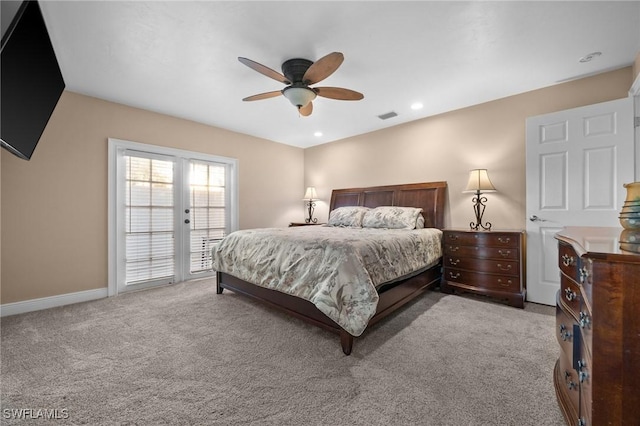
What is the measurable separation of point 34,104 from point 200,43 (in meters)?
1.29

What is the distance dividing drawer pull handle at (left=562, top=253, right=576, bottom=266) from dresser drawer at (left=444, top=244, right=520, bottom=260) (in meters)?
1.80

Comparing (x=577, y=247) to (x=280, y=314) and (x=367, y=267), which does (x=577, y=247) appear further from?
(x=280, y=314)

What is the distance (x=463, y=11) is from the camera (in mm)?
1937

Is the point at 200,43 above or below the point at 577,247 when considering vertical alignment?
above

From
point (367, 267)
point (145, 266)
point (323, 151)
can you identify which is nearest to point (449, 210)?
point (367, 267)

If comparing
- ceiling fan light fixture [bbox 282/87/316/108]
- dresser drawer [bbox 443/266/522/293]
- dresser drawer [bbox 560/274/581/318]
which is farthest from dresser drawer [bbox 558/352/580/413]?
ceiling fan light fixture [bbox 282/87/316/108]

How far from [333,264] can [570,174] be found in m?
2.81

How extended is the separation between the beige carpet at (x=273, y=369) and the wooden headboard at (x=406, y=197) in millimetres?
1516

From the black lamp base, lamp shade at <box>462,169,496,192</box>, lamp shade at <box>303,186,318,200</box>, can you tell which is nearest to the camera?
lamp shade at <box>462,169,496,192</box>

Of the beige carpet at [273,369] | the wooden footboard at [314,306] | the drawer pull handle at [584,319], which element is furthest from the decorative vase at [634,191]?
the wooden footboard at [314,306]

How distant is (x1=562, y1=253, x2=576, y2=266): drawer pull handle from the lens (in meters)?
1.21

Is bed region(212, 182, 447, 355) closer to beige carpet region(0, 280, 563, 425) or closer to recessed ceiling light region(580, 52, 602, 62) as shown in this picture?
beige carpet region(0, 280, 563, 425)

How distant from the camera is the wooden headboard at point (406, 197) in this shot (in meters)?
3.88

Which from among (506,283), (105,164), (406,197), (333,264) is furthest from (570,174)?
(105,164)
